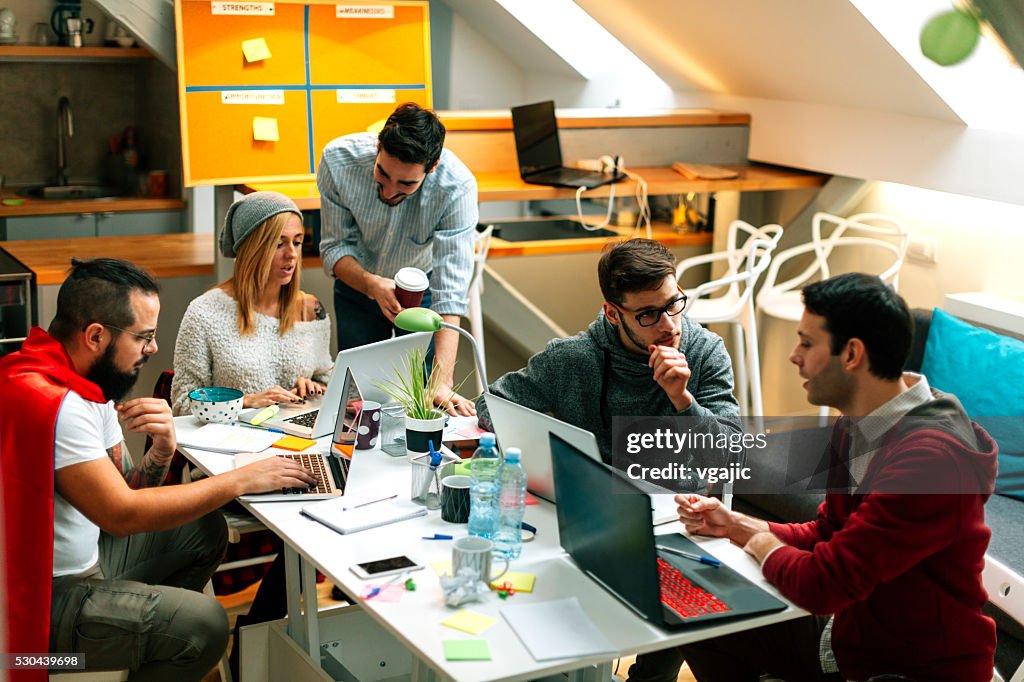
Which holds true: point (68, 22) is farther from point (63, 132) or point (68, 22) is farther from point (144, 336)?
point (144, 336)

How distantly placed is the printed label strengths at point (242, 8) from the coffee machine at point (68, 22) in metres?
2.54


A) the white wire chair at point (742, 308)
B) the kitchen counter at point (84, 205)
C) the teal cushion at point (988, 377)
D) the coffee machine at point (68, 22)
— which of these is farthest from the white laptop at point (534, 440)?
the coffee machine at point (68, 22)

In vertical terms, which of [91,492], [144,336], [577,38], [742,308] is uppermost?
[577,38]

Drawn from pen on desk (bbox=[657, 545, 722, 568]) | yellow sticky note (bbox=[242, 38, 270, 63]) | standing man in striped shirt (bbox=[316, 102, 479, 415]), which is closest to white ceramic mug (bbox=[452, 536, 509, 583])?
pen on desk (bbox=[657, 545, 722, 568])

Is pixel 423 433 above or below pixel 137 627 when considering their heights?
above

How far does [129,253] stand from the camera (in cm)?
429

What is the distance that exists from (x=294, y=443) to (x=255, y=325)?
505 millimetres

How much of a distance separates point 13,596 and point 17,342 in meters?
2.15

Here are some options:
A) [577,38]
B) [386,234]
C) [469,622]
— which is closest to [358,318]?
[386,234]

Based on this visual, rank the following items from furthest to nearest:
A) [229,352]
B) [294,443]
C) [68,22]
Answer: [68,22], [229,352], [294,443]

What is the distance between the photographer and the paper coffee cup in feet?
9.30

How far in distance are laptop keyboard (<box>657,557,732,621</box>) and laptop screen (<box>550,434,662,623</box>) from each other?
46 millimetres

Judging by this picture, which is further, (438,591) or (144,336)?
(144,336)

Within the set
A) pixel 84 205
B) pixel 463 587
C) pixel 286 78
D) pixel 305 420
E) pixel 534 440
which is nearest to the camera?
pixel 463 587
